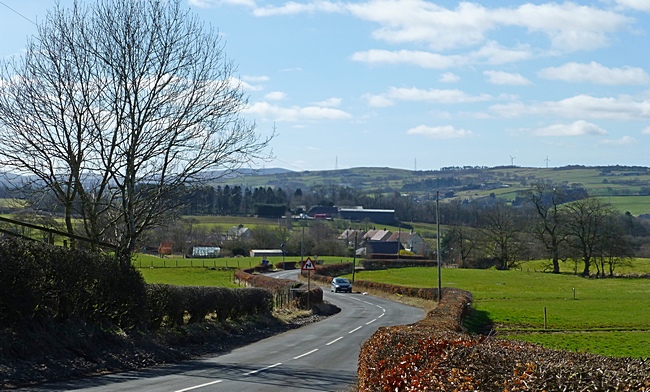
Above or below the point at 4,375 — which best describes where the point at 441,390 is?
above

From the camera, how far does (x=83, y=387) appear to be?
13.2 m

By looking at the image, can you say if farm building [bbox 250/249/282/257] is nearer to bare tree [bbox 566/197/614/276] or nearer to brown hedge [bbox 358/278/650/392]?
bare tree [bbox 566/197/614/276]

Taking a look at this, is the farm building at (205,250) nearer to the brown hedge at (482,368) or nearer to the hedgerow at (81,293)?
the hedgerow at (81,293)

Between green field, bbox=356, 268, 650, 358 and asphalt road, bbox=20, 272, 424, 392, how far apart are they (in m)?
9.37

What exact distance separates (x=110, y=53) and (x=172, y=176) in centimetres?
413

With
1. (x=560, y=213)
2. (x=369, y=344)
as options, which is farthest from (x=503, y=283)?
(x=369, y=344)

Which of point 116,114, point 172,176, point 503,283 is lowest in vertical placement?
point 503,283

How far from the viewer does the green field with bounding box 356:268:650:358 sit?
3262 centimetres

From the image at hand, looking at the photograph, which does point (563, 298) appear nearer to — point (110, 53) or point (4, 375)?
point (110, 53)

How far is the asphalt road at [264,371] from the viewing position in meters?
14.0

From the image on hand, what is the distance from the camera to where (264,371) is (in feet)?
57.7

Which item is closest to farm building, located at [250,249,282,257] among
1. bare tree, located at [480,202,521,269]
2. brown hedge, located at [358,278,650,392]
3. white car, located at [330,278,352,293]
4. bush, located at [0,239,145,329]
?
bare tree, located at [480,202,521,269]

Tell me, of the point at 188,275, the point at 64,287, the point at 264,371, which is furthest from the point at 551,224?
the point at 64,287

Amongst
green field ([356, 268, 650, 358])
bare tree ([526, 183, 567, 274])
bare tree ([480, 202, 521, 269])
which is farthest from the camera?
bare tree ([480, 202, 521, 269])
